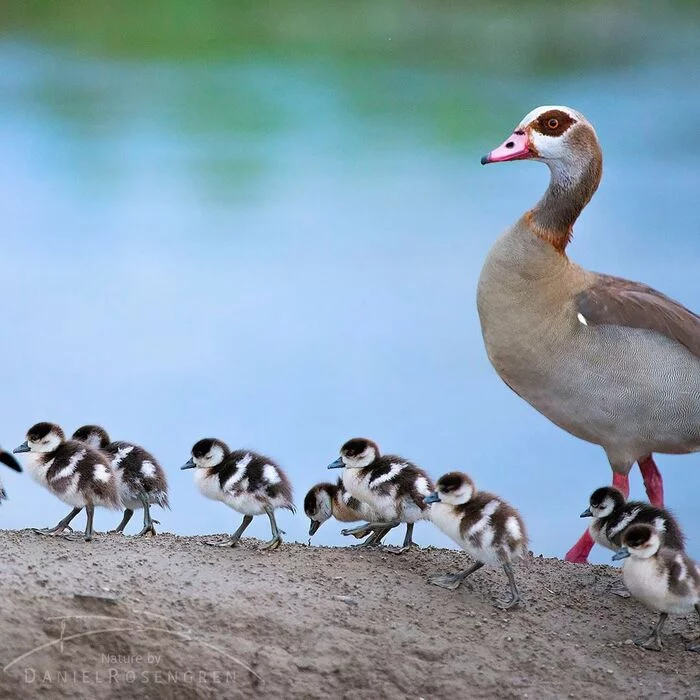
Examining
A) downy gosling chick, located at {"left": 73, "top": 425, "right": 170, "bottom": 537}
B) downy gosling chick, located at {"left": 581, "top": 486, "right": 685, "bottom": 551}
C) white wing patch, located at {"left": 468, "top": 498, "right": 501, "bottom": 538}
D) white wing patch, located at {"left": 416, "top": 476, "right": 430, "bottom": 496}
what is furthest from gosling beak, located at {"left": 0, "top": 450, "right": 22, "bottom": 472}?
downy gosling chick, located at {"left": 581, "top": 486, "right": 685, "bottom": 551}

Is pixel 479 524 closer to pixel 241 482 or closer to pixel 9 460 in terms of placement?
pixel 241 482

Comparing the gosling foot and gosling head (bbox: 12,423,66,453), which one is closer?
the gosling foot

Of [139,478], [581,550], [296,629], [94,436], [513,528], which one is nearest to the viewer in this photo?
[296,629]

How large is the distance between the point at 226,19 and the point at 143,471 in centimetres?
218

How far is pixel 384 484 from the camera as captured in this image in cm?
430

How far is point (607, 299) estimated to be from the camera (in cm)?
471

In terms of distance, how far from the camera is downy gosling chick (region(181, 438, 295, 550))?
4.29 m

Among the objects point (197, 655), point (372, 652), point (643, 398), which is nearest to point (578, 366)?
point (643, 398)

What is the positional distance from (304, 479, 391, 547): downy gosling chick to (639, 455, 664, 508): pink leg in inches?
45.5

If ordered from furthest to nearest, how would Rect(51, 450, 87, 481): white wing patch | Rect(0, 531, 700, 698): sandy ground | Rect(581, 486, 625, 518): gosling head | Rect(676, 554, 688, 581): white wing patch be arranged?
Rect(581, 486, 625, 518): gosling head → Rect(51, 450, 87, 481): white wing patch → Rect(676, 554, 688, 581): white wing patch → Rect(0, 531, 700, 698): sandy ground

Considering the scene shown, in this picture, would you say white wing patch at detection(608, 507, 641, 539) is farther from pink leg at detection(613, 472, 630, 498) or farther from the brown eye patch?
the brown eye patch

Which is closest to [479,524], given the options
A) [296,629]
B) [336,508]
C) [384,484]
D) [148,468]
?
[384,484]

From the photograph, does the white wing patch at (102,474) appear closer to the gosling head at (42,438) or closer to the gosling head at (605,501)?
the gosling head at (42,438)

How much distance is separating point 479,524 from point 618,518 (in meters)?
0.59
